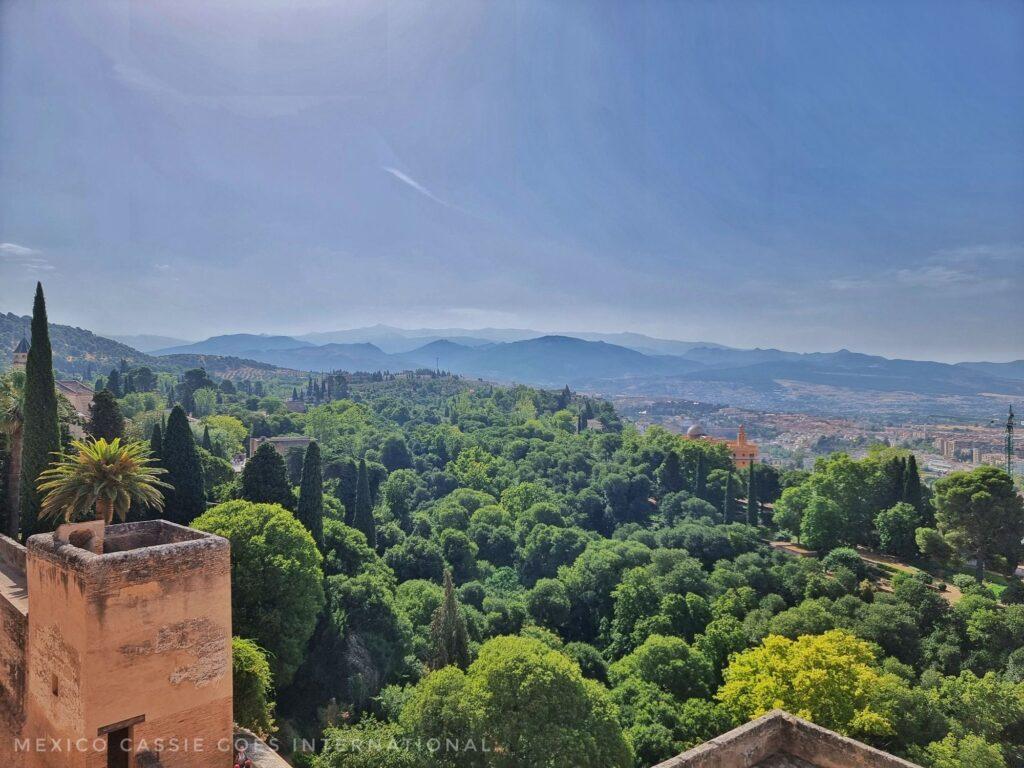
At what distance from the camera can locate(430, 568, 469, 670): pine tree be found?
69.7 feet

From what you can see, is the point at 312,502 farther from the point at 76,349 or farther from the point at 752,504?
the point at 76,349

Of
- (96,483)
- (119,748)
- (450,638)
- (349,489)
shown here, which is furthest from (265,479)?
(119,748)

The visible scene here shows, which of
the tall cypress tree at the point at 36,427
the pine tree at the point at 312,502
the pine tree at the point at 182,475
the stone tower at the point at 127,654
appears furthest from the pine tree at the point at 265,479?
the stone tower at the point at 127,654

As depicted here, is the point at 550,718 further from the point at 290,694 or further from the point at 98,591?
the point at 98,591

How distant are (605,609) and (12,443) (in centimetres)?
2682

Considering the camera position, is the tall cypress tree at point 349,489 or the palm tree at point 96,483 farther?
the tall cypress tree at point 349,489

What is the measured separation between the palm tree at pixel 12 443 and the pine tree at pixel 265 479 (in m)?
7.39

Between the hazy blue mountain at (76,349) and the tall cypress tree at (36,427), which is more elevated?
the hazy blue mountain at (76,349)

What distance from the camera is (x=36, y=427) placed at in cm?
1952

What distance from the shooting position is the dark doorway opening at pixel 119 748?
8258 mm

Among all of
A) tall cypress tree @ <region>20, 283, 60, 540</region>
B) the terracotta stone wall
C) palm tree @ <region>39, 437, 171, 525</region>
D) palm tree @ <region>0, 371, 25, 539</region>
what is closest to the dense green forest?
palm tree @ <region>0, 371, 25, 539</region>

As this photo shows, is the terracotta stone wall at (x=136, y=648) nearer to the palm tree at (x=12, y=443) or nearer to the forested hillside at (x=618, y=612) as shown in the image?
the forested hillside at (x=618, y=612)

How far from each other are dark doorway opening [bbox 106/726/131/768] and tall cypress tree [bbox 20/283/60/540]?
13885 mm

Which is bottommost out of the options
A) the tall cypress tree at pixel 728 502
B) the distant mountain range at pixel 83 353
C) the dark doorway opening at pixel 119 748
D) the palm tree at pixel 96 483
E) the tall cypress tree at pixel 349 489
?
the tall cypress tree at pixel 728 502
